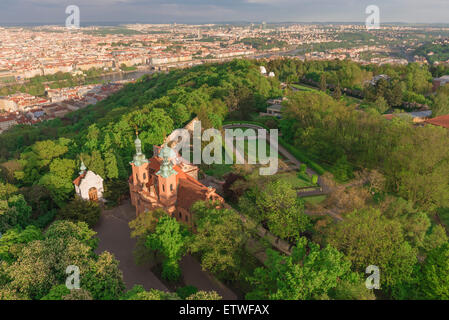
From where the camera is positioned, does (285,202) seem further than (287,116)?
No

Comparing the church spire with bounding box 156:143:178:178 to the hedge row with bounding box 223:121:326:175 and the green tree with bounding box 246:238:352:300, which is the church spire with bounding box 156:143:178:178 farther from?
the hedge row with bounding box 223:121:326:175

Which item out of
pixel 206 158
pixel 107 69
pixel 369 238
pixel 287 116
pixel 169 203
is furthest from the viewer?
pixel 107 69

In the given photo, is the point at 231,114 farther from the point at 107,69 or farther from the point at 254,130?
the point at 107,69

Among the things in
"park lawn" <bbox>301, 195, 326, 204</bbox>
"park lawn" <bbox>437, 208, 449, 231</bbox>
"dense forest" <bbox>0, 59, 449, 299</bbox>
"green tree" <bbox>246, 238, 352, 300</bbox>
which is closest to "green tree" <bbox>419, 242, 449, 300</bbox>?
"dense forest" <bbox>0, 59, 449, 299</bbox>

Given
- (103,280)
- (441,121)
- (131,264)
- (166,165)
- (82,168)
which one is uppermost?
(441,121)

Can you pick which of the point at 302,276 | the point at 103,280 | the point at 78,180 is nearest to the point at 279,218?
the point at 302,276

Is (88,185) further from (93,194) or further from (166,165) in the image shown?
(166,165)
